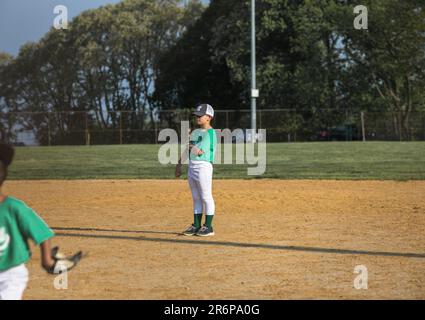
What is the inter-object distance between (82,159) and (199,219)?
1947cm

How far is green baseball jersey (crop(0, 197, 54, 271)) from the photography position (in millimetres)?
4047

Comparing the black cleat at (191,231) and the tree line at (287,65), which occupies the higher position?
the tree line at (287,65)

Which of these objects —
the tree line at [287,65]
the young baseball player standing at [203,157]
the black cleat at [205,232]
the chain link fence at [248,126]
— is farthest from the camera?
the tree line at [287,65]

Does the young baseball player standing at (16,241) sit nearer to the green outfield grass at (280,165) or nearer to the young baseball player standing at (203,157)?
the young baseball player standing at (203,157)

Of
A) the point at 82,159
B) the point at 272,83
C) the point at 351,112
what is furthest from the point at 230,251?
the point at 272,83

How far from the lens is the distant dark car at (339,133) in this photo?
4409 centimetres

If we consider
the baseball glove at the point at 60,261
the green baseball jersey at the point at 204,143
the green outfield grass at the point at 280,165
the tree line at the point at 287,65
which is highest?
the tree line at the point at 287,65

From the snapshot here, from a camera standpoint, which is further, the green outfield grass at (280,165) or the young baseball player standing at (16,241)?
the green outfield grass at (280,165)

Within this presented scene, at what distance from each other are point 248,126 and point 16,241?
42.0m

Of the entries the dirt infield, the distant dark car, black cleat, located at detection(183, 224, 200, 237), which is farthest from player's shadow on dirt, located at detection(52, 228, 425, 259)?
the distant dark car

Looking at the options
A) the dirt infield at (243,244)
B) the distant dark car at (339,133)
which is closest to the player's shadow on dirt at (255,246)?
the dirt infield at (243,244)

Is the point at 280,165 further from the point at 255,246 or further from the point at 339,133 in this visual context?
the point at 339,133

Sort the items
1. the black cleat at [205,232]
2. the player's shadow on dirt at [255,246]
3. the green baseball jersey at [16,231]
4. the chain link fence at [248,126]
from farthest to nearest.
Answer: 1. the chain link fence at [248,126]
2. the black cleat at [205,232]
3. the player's shadow on dirt at [255,246]
4. the green baseball jersey at [16,231]

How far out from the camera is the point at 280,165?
2431cm
